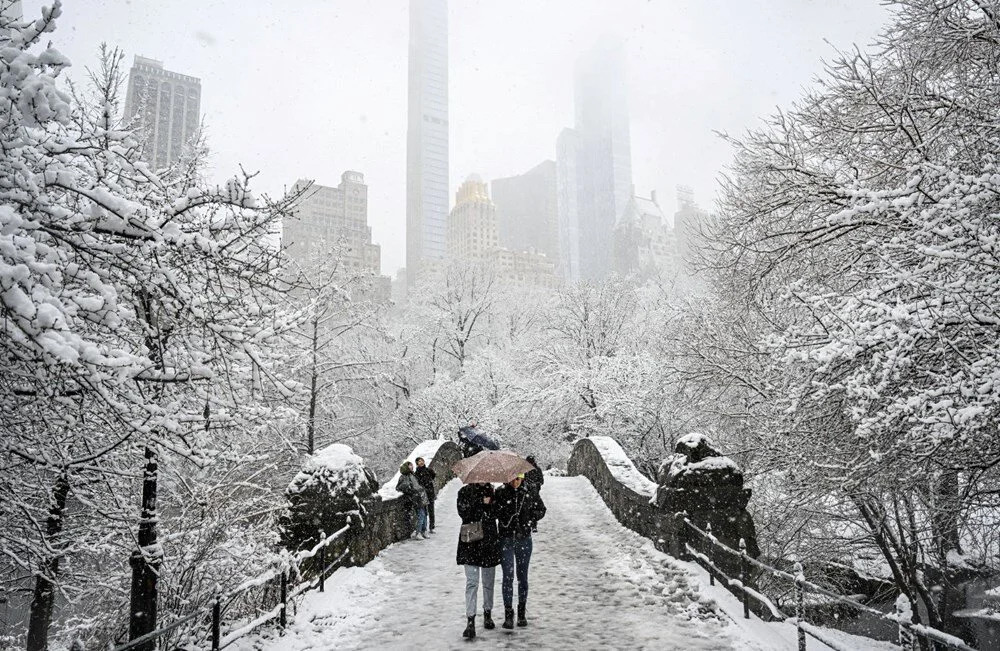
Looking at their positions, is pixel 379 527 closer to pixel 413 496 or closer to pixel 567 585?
pixel 413 496

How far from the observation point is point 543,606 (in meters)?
7.16

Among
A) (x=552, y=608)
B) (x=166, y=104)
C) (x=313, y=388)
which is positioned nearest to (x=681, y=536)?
(x=552, y=608)

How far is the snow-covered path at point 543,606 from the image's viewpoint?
→ 19.6 feet

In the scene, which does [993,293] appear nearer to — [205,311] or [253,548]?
[205,311]

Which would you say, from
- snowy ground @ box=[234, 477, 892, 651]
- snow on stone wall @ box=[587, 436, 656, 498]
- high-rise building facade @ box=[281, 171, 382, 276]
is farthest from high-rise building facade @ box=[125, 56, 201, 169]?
high-rise building facade @ box=[281, 171, 382, 276]

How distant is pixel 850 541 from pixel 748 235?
6940 mm

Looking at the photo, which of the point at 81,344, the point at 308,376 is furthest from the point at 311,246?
the point at 81,344

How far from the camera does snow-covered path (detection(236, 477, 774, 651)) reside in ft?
19.6

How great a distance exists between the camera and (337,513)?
26.0 ft

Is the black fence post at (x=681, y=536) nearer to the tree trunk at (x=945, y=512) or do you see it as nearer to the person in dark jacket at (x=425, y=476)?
the tree trunk at (x=945, y=512)

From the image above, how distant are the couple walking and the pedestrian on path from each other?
517cm

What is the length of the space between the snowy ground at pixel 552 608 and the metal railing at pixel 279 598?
20 centimetres

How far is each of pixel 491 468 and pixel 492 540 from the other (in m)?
0.93

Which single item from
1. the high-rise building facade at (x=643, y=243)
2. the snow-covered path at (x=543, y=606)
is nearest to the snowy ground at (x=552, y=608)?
the snow-covered path at (x=543, y=606)
